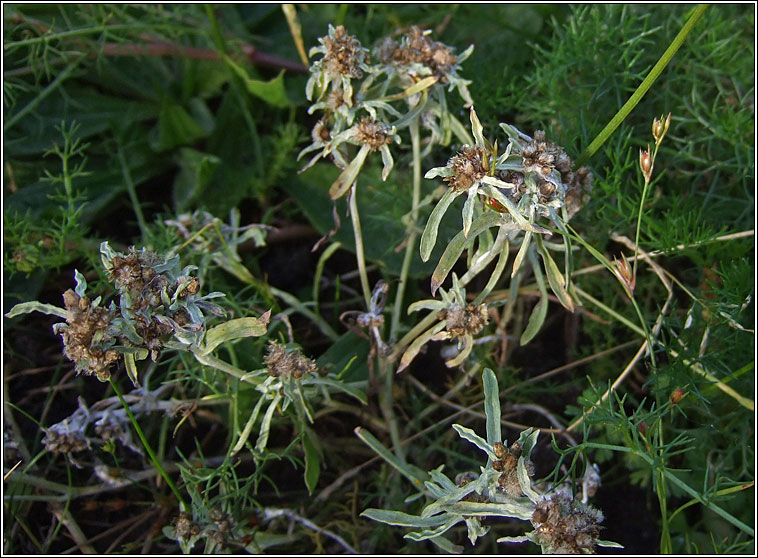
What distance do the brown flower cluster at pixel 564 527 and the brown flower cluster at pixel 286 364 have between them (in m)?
0.36

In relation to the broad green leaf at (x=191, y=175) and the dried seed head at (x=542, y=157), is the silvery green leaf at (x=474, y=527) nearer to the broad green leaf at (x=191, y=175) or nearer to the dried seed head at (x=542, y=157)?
the dried seed head at (x=542, y=157)

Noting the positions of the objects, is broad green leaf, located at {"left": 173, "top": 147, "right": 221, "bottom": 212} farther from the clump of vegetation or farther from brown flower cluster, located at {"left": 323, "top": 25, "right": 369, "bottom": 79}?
brown flower cluster, located at {"left": 323, "top": 25, "right": 369, "bottom": 79}

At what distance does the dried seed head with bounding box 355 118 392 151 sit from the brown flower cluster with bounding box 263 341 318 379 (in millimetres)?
327

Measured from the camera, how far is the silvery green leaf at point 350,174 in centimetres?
105

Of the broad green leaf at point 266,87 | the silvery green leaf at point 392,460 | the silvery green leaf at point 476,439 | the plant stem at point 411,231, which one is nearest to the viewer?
the silvery green leaf at point 476,439

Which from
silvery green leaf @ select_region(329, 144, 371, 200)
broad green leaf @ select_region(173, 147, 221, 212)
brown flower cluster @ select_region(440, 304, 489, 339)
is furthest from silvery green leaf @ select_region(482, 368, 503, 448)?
broad green leaf @ select_region(173, 147, 221, 212)

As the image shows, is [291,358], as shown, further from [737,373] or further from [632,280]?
[737,373]

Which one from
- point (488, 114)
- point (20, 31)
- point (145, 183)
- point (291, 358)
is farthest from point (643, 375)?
point (20, 31)

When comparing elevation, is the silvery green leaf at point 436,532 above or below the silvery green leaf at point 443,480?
below

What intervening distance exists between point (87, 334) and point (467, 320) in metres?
0.51

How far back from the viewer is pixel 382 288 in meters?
1.10

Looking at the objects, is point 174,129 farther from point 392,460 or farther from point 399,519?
point 399,519

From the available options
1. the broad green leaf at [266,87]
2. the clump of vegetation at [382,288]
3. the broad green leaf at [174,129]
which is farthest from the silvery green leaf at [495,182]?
the broad green leaf at [174,129]

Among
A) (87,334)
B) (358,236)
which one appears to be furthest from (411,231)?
(87,334)
